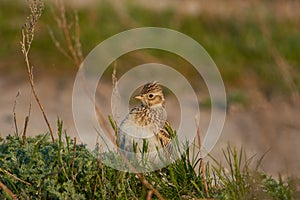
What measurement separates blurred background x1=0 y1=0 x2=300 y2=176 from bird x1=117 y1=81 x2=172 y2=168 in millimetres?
1460

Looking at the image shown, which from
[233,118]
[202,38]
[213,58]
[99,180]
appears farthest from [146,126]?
[202,38]

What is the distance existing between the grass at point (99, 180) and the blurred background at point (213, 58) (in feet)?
5.93

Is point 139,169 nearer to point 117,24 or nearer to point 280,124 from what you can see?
point 280,124

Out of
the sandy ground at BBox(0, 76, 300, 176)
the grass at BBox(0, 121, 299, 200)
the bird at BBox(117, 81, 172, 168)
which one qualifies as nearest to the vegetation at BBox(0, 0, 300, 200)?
the grass at BBox(0, 121, 299, 200)

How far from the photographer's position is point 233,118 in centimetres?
916

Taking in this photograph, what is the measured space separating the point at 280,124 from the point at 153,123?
3734mm

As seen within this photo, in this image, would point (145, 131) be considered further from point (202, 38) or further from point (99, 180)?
point (202, 38)

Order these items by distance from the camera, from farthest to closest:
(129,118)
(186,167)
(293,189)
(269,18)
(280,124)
Result: (269,18) → (280,124) → (129,118) → (186,167) → (293,189)

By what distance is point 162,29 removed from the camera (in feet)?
39.4

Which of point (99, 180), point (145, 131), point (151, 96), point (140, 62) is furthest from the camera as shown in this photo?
point (140, 62)

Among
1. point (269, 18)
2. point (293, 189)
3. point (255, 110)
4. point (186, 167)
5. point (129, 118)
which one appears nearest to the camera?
point (293, 189)

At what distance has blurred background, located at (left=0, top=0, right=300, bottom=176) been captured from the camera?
8.61 meters

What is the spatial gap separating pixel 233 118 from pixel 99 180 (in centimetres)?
469

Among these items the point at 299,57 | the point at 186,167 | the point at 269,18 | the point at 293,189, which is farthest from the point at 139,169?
the point at 269,18
